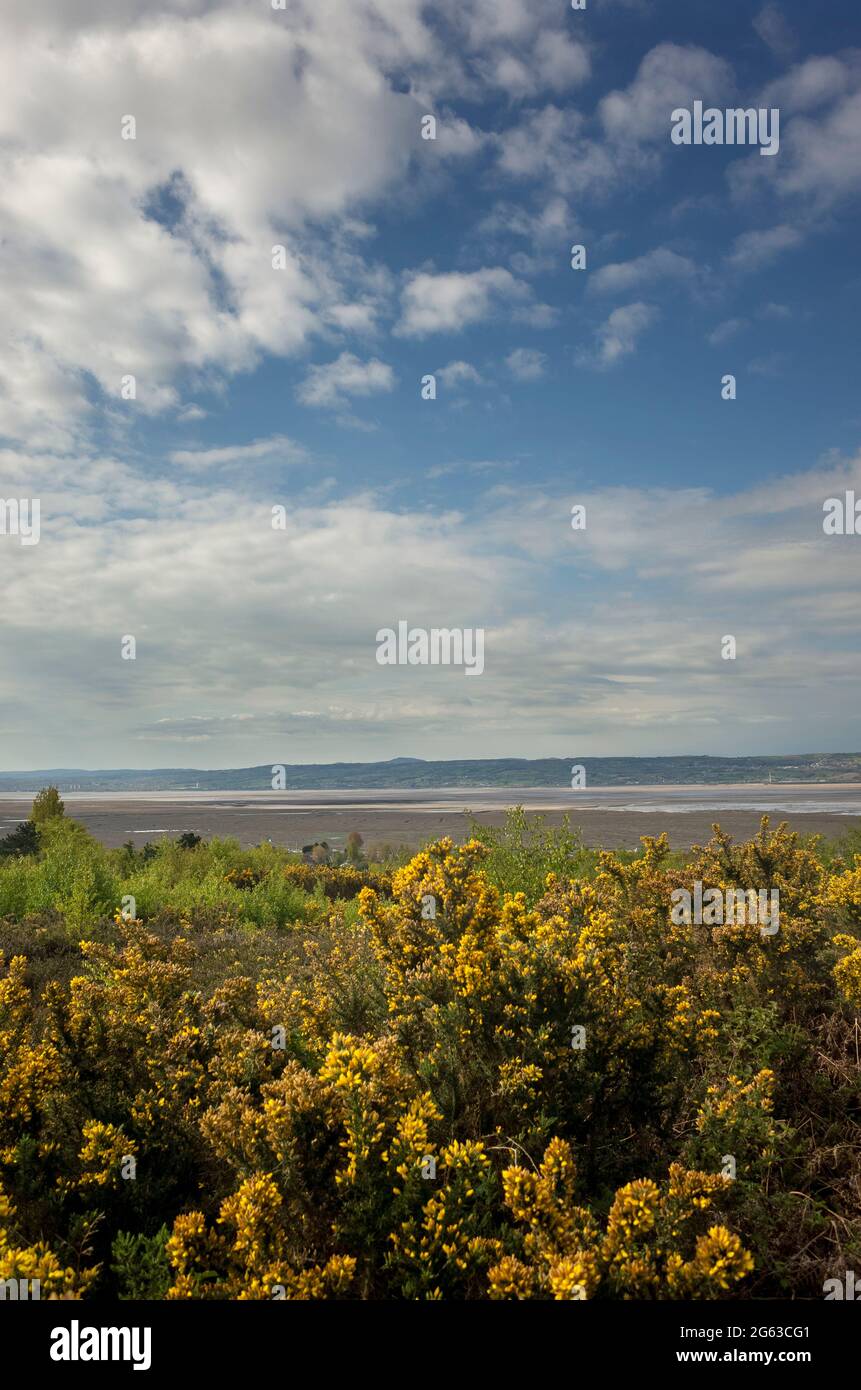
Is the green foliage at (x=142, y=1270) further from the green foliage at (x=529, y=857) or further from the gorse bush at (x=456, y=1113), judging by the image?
the green foliage at (x=529, y=857)

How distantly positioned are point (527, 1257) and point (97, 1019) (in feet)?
8.76

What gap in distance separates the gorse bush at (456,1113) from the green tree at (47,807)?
54.8 feet

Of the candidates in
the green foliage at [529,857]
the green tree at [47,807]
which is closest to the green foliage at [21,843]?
the green tree at [47,807]

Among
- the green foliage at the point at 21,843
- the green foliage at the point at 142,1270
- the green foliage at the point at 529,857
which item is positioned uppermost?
the green foliage at the point at 529,857

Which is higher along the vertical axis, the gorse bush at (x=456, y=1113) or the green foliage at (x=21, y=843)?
the gorse bush at (x=456, y=1113)

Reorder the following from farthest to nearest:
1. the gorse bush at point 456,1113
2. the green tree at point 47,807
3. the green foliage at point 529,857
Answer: the green tree at point 47,807
the green foliage at point 529,857
the gorse bush at point 456,1113

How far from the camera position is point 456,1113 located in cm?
376

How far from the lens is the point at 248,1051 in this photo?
397 centimetres

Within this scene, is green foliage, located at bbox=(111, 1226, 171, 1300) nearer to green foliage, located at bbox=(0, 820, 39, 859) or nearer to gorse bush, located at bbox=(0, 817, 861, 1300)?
gorse bush, located at bbox=(0, 817, 861, 1300)

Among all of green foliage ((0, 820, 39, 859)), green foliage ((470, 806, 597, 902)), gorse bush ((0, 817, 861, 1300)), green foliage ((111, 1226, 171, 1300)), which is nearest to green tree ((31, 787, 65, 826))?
green foliage ((0, 820, 39, 859))

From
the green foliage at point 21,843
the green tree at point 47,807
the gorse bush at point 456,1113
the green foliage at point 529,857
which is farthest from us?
the green tree at point 47,807

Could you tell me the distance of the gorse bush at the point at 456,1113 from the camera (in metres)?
2.63
